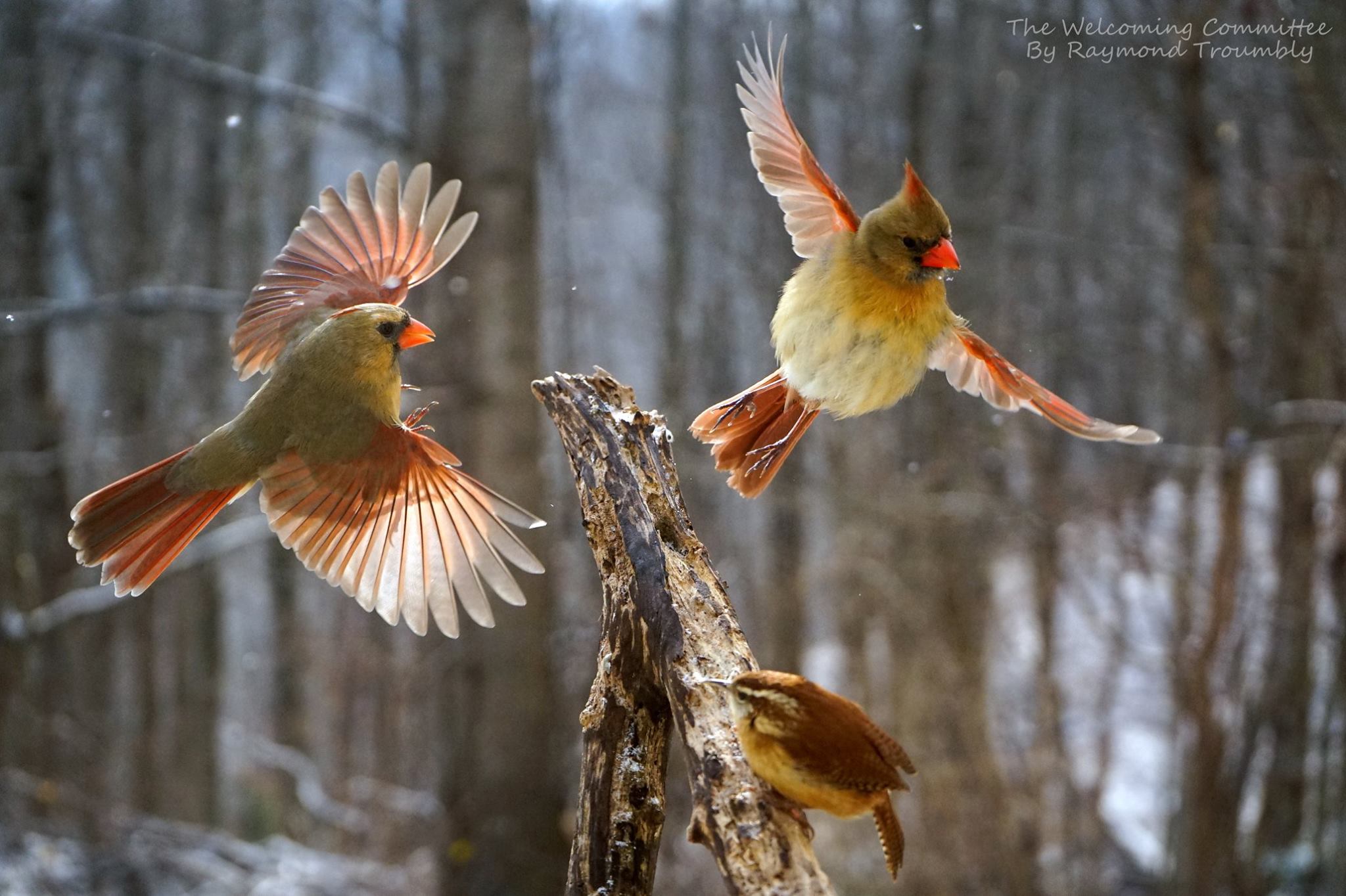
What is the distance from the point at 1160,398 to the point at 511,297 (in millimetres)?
3618

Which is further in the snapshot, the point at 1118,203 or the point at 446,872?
the point at 1118,203

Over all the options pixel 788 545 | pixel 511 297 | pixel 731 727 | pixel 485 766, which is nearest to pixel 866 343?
pixel 731 727

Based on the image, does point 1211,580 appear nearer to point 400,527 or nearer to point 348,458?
point 400,527

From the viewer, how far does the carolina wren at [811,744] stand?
159cm

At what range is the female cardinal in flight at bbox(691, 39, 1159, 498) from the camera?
213 centimetres

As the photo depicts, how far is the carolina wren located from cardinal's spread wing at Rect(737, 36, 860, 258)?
97cm

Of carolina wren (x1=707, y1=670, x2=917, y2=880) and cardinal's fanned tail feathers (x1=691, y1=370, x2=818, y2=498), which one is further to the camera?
cardinal's fanned tail feathers (x1=691, y1=370, x2=818, y2=498)

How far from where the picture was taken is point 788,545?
7504 millimetres

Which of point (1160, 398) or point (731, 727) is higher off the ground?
point (1160, 398)

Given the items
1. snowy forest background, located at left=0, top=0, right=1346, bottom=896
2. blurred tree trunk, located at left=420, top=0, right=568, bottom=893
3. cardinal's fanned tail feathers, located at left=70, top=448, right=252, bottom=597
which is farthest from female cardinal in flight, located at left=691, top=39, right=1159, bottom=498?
blurred tree trunk, located at left=420, top=0, right=568, bottom=893

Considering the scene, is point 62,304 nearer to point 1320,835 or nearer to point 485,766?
point 485,766

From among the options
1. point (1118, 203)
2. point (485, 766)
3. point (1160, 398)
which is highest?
point (1118, 203)

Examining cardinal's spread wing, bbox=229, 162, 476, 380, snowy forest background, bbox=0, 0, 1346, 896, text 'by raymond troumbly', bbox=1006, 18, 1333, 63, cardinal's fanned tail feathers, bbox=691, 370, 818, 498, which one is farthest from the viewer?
text 'by raymond troumbly', bbox=1006, 18, 1333, 63

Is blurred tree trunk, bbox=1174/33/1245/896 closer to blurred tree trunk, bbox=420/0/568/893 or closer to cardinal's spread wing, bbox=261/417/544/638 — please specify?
blurred tree trunk, bbox=420/0/568/893
